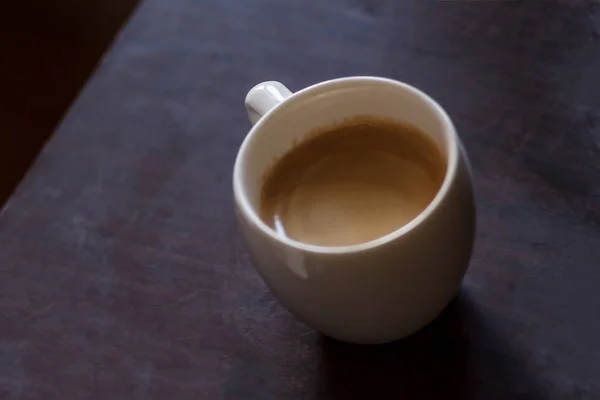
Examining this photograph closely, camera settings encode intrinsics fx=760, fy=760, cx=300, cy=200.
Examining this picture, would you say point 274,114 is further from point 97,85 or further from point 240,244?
point 97,85

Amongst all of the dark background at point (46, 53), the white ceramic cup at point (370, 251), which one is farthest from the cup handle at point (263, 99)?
the dark background at point (46, 53)

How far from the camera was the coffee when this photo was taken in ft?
1.39

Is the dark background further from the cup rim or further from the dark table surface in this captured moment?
the cup rim

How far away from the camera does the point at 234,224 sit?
51 centimetres

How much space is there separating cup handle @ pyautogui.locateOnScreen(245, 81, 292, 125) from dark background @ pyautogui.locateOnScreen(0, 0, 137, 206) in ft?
2.86

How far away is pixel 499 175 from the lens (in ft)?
1.61

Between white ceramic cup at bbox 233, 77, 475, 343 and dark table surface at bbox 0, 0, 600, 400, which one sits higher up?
white ceramic cup at bbox 233, 77, 475, 343

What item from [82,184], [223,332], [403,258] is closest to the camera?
[403,258]

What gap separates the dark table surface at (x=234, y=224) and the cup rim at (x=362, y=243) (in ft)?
0.29

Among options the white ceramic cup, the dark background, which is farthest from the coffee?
the dark background

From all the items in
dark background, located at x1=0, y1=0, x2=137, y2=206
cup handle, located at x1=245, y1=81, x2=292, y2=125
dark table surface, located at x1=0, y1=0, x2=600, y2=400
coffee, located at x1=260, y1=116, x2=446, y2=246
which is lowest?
dark background, located at x1=0, y1=0, x2=137, y2=206

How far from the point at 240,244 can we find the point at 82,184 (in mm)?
142

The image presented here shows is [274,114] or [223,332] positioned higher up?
[274,114]

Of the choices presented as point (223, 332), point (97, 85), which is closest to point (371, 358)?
point (223, 332)
